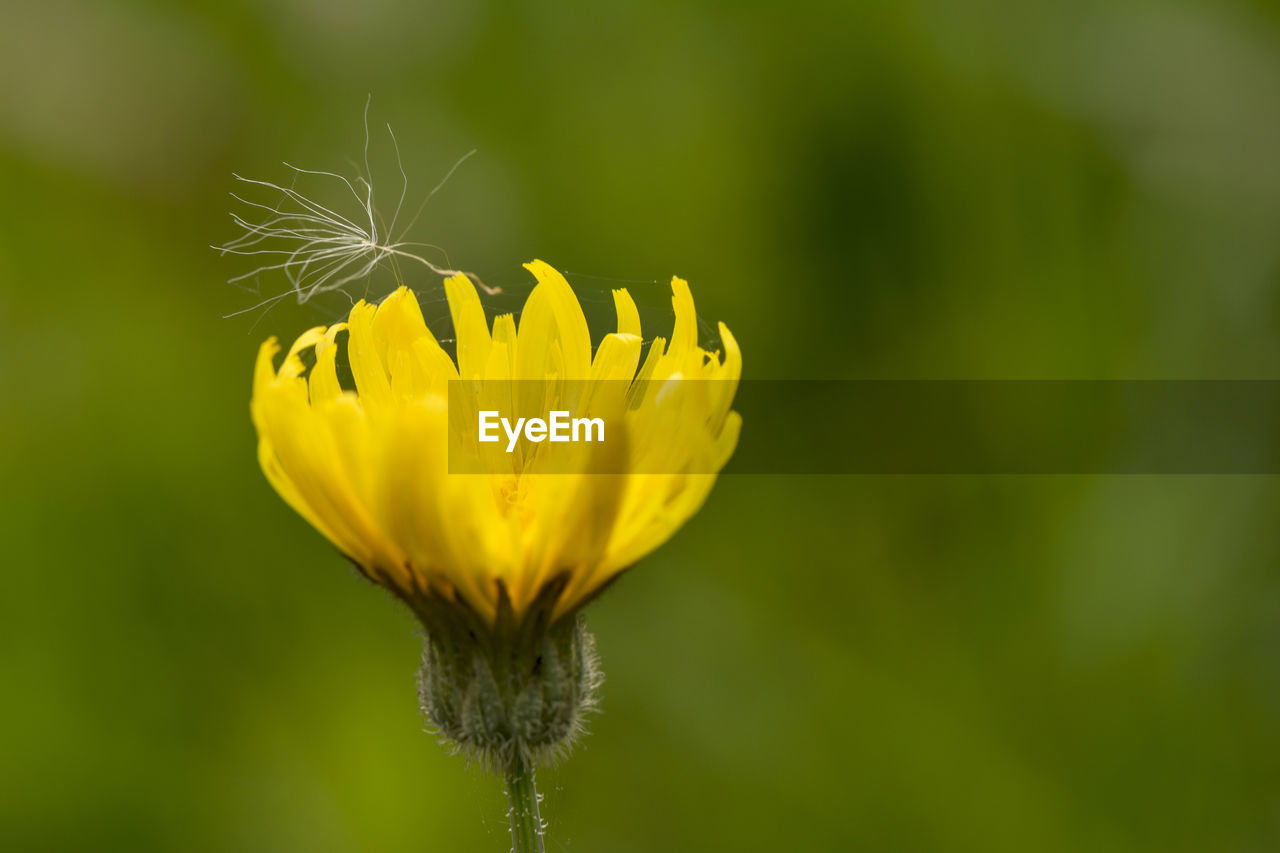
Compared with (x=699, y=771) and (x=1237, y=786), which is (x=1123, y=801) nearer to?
(x=1237, y=786)

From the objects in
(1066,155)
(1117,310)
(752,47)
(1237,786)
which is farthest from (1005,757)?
(752,47)
